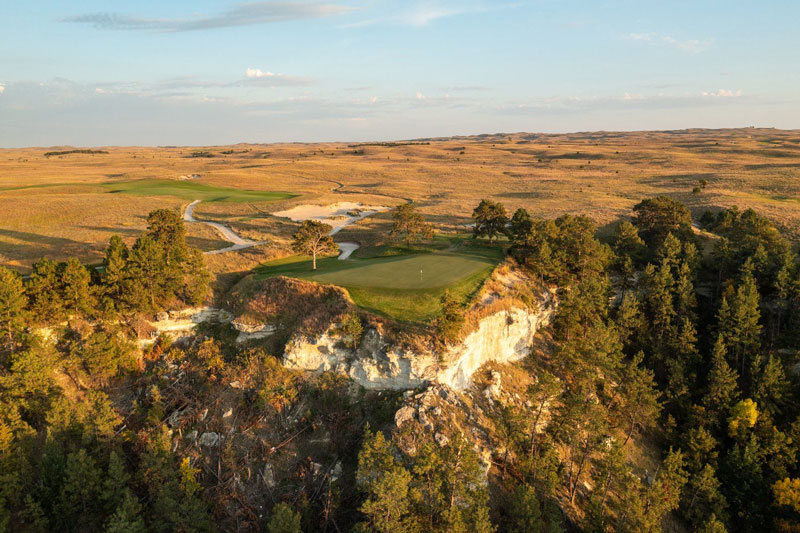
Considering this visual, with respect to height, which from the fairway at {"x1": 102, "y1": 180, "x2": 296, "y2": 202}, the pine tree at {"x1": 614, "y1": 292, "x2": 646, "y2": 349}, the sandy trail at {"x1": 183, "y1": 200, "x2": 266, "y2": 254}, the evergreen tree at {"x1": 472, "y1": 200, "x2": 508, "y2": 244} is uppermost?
the fairway at {"x1": 102, "y1": 180, "x2": 296, "y2": 202}

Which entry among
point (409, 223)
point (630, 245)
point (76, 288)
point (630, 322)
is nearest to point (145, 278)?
point (76, 288)

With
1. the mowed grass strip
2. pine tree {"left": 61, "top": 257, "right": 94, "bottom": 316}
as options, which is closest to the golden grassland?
pine tree {"left": 61, "top": 257, "right": 94, "bottom": 316}

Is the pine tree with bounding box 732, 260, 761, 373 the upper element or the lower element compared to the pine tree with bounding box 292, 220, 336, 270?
lower

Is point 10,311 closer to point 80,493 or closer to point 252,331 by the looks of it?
point 80,493

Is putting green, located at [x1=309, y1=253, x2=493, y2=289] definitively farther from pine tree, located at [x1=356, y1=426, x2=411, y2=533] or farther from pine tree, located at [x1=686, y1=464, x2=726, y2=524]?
pine tree, located at [x1=686, y1=464, x2=726, y2=524]

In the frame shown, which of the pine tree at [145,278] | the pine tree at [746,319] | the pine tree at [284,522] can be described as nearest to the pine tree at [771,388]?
the pine tree at [746,319]
